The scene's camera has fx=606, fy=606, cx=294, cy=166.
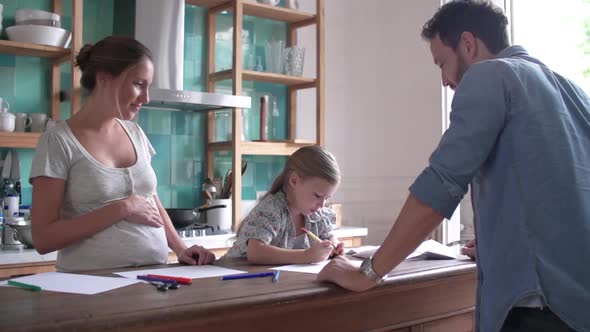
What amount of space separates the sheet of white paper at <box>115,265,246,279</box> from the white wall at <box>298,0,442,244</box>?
8.50 ft

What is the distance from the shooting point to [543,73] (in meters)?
1.18

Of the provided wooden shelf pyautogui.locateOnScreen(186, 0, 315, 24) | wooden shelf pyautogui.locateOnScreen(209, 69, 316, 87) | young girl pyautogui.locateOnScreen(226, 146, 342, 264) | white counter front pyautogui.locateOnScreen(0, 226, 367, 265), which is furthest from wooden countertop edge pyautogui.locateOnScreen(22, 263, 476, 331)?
wooden shelf pyautogui.locateOnScreen(186, 0, 315, 24)

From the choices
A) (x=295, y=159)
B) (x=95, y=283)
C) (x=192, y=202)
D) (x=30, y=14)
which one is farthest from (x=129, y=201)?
(x=192, y=202)

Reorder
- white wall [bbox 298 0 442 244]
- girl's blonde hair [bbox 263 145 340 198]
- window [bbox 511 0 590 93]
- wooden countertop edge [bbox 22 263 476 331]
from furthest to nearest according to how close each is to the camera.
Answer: white wall [bbox 298 0 442 244] < window [bbox 511 0 590 93] < girl's blonde hair [bbox 263 145 340 198] < wooden countertop edge [bbox 22 263 476 331]

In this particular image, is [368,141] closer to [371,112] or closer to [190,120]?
[371,112]

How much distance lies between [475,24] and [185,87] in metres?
2.60

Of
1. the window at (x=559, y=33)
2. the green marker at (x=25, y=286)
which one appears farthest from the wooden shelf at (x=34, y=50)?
the window at (x=559, y=33)

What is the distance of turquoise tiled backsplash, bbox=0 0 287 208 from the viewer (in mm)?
3109

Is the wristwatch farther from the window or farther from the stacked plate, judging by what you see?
the window

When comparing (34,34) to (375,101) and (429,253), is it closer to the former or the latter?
(429,253)

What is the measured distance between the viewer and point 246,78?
12.2 feet

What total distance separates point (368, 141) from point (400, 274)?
9.50 feet

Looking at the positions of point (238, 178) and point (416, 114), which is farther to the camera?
point (416, 114)

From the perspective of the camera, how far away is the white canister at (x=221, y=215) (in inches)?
134
